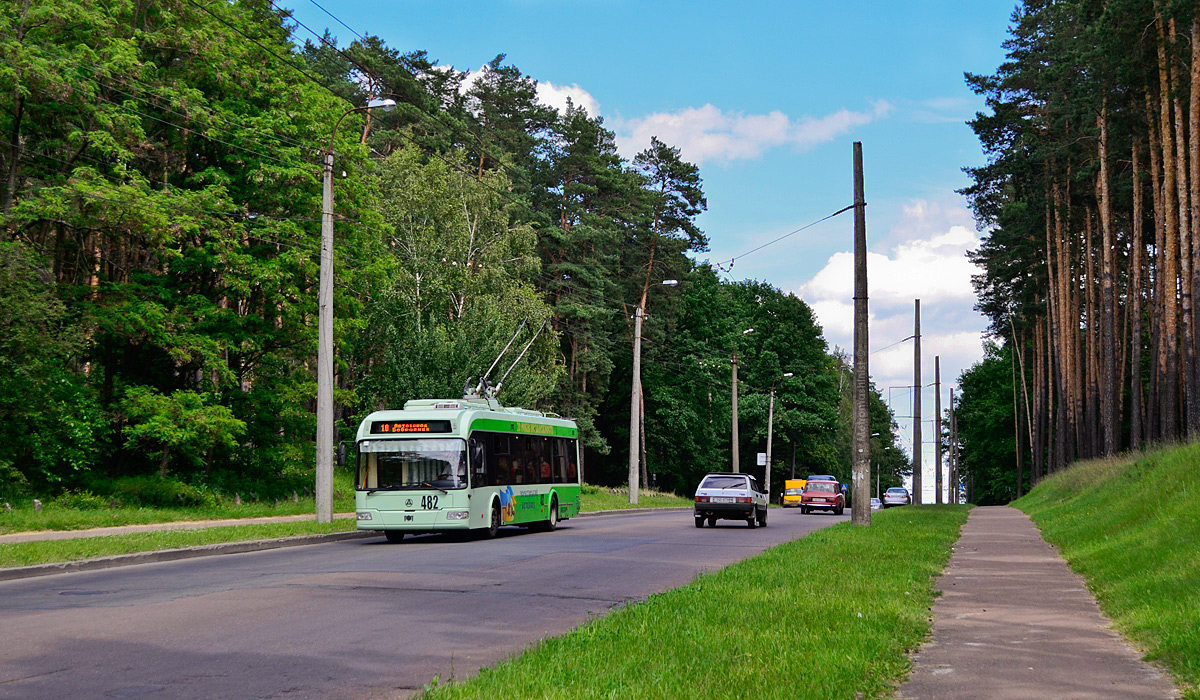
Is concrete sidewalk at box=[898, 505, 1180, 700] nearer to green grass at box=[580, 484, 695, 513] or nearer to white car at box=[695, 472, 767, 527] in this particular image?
white car at box=[695, 472, 767, 527]

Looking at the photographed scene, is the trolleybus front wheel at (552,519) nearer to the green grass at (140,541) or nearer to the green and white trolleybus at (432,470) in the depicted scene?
the green and white trolleybus at (432,470)

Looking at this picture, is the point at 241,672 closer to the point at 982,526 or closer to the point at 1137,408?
the point at 982,526

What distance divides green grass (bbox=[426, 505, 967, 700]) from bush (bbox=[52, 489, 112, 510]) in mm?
18887

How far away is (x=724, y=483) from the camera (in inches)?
1251

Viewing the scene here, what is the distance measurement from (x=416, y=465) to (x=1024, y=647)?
1592 cm

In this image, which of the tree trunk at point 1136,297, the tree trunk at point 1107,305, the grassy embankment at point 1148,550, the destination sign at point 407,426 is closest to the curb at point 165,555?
the destination sign at point 407,426

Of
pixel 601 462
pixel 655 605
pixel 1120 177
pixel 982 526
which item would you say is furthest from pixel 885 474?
pixel 655 605

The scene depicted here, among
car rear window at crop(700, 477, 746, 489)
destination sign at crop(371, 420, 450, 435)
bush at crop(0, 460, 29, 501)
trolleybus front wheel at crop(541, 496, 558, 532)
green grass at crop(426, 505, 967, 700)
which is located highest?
destination sign at crop(371, 420, 450, 435)

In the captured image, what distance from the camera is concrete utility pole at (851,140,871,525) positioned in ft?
84.0

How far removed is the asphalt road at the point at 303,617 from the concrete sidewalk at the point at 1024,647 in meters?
3.54

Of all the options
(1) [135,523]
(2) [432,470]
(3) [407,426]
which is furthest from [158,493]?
(2) [432,470]

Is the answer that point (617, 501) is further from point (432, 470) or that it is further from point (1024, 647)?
point (1024, 647)

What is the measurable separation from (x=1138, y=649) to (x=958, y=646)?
149 cm

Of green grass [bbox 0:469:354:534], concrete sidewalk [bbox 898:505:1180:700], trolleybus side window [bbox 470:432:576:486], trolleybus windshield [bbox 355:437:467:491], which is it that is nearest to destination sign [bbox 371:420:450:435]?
trolleybus windshield [bbox 355:437:467:491]
